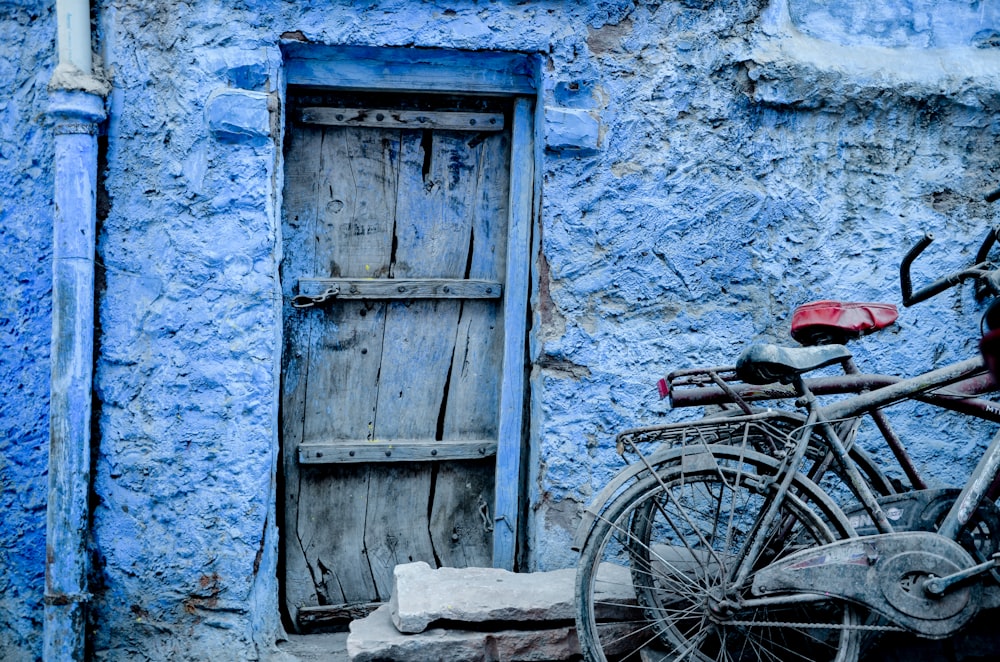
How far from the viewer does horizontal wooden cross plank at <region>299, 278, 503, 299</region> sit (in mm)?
3346

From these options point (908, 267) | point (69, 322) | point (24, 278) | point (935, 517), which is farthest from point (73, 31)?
point (935, 517)

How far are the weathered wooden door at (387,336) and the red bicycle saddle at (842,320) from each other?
1169 millimetres

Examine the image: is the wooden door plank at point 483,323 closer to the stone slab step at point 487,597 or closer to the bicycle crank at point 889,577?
the stone slab step at point 487,597

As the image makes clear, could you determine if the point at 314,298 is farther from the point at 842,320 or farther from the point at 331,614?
the point at 842,320

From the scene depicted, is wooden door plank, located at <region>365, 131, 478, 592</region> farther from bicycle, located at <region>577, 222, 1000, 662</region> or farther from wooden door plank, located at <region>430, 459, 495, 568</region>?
bicycle, located at <region>577, 222, 1000, 662</region>

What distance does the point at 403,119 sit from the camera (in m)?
3.36

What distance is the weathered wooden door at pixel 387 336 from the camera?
337cm

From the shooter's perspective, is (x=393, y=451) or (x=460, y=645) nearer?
(x=460, y=645)

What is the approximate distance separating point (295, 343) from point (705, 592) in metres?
1.73

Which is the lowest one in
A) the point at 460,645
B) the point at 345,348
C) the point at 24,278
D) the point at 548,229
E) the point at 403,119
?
the point at 460,645

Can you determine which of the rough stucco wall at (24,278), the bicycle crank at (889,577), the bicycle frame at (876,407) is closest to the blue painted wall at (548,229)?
the rough stucco wall at (24,278)

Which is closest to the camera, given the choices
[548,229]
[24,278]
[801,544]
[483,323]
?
[801,544]

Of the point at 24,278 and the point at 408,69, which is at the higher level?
the point at 408,69

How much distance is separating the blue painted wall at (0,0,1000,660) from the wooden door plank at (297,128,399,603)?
0.85 ft
